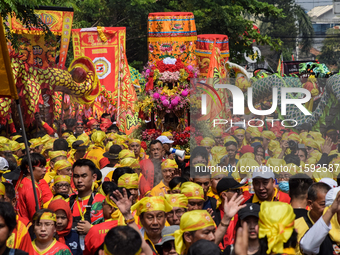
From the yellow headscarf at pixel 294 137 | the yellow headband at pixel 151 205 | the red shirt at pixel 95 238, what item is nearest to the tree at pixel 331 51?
the yellow headscarf at pixel 294 137

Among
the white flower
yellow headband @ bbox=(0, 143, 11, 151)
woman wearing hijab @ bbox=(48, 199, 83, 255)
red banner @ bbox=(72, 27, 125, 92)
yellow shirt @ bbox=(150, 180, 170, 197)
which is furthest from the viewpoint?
red banner @ bbox=(72, 27, 125, 92)

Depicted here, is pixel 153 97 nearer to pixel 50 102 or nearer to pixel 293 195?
pixel 50 102

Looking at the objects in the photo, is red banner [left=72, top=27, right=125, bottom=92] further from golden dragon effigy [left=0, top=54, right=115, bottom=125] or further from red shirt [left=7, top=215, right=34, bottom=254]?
red shirt [left=7, top=215, right=34, bottom=254]

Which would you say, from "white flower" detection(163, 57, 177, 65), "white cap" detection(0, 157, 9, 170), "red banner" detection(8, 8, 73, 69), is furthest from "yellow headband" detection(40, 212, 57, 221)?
"red banner" detection(8, 8, 73, 69)

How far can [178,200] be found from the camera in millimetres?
5051

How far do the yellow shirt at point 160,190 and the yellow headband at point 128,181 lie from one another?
640 millimetres

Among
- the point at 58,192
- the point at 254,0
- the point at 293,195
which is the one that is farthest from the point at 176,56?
the point at 254,0

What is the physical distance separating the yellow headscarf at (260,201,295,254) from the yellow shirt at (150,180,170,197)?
2.65 meters

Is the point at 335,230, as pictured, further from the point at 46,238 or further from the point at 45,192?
the point at 45,192

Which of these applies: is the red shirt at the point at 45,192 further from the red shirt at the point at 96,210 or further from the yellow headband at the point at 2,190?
the yellow headband at the point at 2,190

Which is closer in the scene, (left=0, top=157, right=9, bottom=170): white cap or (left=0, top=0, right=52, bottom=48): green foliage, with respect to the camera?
(left=0, top=157, right=9, bottom=170): white cap

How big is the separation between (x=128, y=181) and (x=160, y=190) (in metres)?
0.85

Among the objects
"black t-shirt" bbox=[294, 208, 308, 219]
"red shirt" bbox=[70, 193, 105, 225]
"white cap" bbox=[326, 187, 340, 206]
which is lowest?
"red shirt" bbox=[70, 193, 105, 225]

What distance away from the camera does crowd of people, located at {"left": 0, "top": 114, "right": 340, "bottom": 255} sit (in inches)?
144
